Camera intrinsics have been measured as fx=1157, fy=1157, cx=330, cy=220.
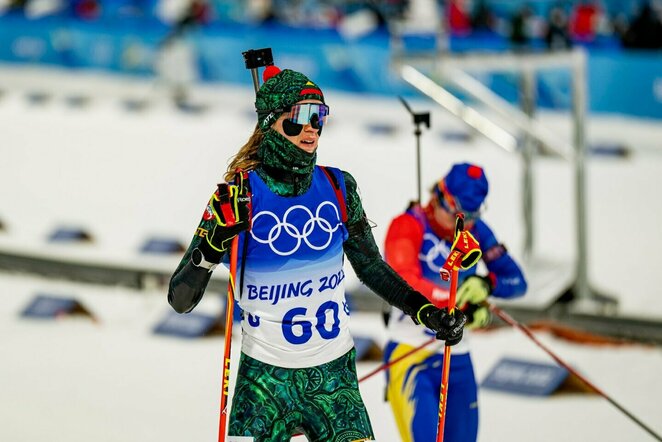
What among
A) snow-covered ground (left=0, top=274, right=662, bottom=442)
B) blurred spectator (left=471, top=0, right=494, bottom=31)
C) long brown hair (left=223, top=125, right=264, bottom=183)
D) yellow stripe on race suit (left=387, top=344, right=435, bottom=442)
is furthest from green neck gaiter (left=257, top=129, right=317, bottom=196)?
blurred spectator (left=471, top=0, right=494, bottom=31)

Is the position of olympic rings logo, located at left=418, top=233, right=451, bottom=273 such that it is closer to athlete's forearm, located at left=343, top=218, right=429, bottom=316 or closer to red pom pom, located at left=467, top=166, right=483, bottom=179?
red pom pom, located at left=467, top=166, right=483, bottom=179

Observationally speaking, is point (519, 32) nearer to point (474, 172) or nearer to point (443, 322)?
point (474, 172)

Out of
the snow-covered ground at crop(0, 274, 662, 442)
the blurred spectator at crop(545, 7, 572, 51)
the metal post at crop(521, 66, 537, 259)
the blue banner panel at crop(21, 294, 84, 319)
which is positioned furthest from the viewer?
the blurred spectator at crop(545, 7, 572, 51)

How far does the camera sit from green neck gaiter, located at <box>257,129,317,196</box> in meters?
4.36

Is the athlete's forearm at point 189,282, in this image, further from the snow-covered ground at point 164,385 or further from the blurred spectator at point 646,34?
the blurred spectator at point 646,34

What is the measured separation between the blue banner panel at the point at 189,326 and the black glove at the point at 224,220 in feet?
16.8

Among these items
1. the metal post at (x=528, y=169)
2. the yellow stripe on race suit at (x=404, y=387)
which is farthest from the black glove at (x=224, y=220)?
the metal post at (x=528, y=169)

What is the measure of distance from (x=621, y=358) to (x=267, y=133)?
194 inches

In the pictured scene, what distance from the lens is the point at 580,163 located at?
9188 mm

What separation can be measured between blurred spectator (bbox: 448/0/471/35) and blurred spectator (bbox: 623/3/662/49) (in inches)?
110

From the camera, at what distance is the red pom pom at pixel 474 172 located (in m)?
5.44

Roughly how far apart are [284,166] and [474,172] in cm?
140

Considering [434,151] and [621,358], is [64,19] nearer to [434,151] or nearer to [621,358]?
[434,151]

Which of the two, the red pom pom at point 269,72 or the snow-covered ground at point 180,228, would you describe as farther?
the snow-covered ground at point 180,228
